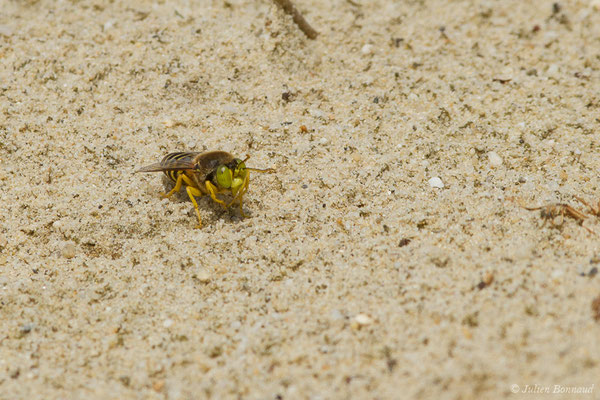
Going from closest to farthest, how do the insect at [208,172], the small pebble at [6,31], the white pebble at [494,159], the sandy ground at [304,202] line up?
1. the sandy ground at [304,202]
2. the insect at [208,172]
3. the white pebble at [494,159]
4. the small pebble at [6,31]

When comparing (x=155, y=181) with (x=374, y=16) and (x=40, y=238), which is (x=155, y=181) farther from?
(x=374, y=16)

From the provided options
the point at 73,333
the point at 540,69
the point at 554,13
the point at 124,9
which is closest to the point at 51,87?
the point at 124,9

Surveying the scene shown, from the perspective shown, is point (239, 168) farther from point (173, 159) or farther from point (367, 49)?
point (367, 49)

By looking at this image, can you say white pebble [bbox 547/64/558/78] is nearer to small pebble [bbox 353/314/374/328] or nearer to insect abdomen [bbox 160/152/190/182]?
small pebble [bbox 353/314/374/328]

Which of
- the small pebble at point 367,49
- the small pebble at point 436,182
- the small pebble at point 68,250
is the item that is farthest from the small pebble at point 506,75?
the small pebble at point 68,250

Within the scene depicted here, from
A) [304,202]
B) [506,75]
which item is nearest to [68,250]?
[304,202]

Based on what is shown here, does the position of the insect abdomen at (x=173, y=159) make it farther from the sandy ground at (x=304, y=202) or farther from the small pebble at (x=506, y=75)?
the small pebble at (x=506, y=75)
